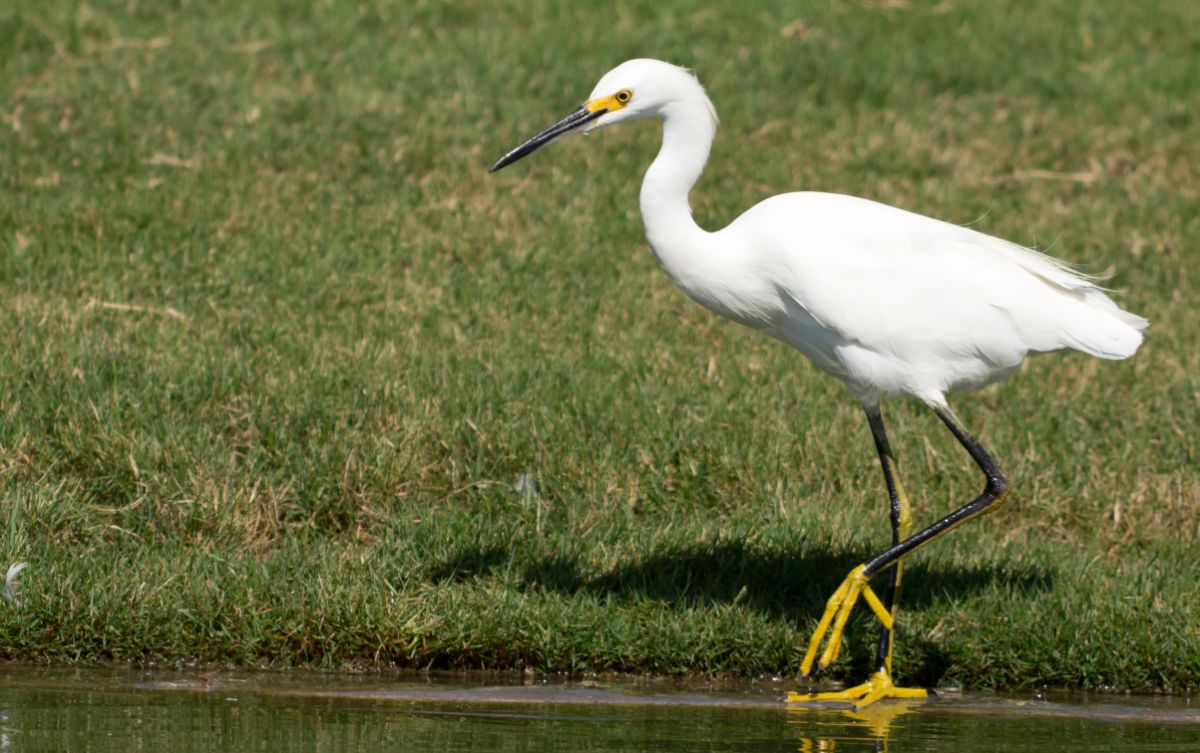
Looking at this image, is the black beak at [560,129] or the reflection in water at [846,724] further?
the black beak at [560,129]

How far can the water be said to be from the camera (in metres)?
4.77

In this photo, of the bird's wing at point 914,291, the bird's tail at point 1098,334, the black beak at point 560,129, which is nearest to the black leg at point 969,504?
the bird's wing at point 914,291

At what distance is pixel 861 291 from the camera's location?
19.7 ft

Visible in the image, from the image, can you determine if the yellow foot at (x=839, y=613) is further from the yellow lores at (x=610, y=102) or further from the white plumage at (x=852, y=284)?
the yellow lores at (x=610, y=102)

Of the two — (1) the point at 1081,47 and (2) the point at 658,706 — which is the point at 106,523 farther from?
(1) the point at 1081,47

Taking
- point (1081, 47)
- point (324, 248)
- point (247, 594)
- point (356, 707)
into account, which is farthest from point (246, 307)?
point (1081, 47)

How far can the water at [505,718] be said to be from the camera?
477 cm

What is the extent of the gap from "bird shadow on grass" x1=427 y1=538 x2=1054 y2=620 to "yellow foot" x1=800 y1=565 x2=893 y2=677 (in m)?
0.29

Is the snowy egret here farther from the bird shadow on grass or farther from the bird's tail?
the bird shadow on grass

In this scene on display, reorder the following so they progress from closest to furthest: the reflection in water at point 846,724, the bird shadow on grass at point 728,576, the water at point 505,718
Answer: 1. the water at point 505,718
2. the reflection in water at point 846,724
3. the bird shadow on grass at point 728,576

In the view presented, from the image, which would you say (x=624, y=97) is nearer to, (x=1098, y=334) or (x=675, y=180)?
(x=675, y=180)

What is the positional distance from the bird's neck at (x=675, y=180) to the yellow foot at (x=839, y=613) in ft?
4.32

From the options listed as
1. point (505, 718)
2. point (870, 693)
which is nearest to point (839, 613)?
point (870, 693)

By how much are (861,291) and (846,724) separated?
156cm
